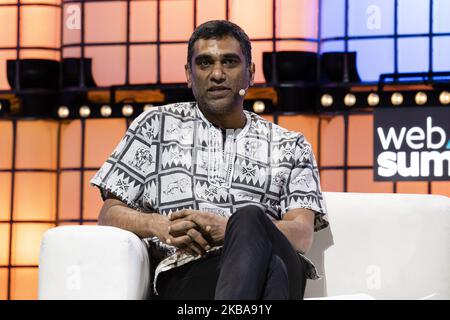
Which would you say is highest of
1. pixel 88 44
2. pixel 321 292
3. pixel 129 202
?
pixel 88 44

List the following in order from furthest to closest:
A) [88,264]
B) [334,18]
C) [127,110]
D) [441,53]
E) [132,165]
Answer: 1. [127,110]
2. [334,18]
3. [441,53]
4. [132,165]
5. [88,264]

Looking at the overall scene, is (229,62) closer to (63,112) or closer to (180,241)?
(180,241)

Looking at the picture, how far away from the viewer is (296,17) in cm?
446

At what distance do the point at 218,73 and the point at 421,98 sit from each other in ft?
6.79

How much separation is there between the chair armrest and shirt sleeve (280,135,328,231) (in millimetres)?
434

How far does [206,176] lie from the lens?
2371mm

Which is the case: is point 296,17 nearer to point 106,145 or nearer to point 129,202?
point 106,145

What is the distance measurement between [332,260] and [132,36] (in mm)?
2414

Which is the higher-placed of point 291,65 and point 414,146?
point 291,65

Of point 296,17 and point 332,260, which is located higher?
point 296,17

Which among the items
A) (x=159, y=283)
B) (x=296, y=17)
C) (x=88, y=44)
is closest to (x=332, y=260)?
(x=159, y=283)

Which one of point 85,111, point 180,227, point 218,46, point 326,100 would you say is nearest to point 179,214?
point 180,227

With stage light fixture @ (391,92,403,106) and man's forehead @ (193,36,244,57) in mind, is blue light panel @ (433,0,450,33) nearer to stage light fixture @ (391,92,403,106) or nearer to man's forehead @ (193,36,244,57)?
stage light fixture @ (391,92,403,106)

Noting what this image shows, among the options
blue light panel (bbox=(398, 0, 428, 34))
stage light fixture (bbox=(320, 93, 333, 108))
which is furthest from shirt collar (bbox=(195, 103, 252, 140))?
blue light panel (bbox=(398, 0, 428, 34))
